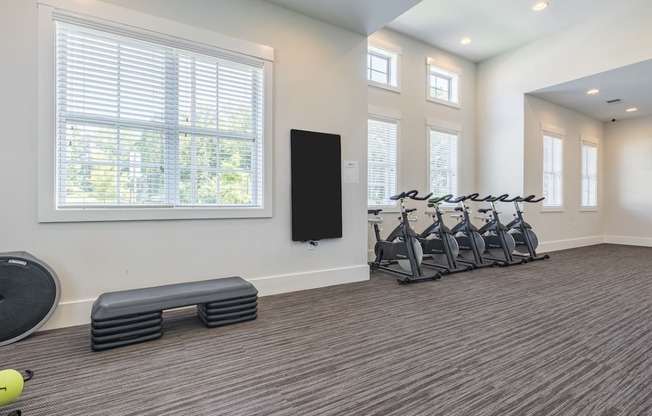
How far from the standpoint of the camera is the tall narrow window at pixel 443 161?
21.4ft

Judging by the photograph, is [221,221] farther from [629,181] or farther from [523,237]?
[629,181]

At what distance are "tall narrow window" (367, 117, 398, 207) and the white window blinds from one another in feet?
8.35

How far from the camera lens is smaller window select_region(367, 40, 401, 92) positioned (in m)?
5.77

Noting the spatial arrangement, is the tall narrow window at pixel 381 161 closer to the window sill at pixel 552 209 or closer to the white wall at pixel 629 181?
the window sill at pixel 552 209

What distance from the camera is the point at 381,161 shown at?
231 inches

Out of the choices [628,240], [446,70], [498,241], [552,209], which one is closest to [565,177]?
[552,209]

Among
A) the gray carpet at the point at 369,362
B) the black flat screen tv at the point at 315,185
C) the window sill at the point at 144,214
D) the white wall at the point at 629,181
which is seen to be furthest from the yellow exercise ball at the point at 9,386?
the white wall at the point at 629,181

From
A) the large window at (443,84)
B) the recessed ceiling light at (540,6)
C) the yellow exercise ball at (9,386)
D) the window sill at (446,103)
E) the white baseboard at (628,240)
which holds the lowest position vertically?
the yellow exercise ball at (9,386)

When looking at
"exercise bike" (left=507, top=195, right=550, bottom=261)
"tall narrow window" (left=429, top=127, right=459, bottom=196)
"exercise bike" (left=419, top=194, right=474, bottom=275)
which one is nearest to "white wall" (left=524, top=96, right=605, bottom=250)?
"exercise bike" (left=507, top=195, right=550, bottom=261)

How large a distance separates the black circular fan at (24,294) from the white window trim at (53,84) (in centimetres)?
46

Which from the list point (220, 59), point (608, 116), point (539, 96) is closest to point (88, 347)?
point (220, 59)

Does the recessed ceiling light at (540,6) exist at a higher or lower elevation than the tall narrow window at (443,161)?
higher

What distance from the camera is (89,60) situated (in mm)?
2916

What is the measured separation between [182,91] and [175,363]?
2.54 metres
